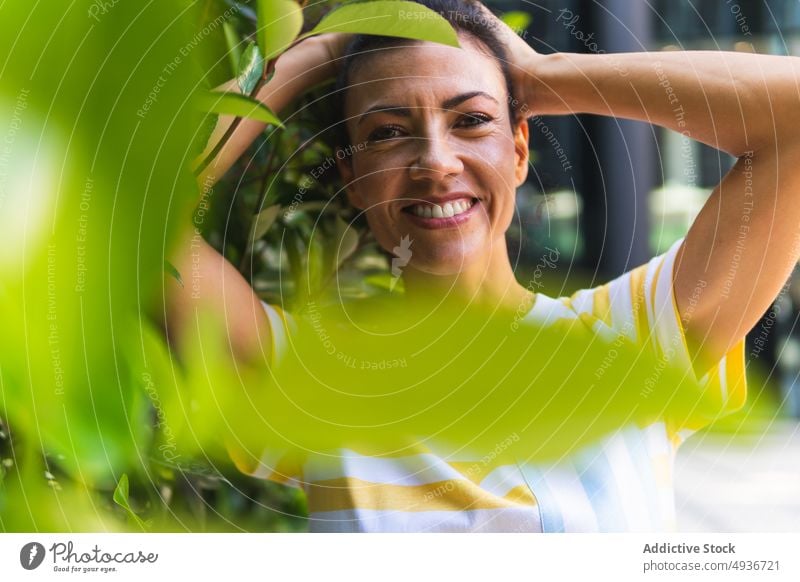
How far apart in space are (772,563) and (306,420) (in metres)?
0.38

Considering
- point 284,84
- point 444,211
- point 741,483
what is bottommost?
point 741,483

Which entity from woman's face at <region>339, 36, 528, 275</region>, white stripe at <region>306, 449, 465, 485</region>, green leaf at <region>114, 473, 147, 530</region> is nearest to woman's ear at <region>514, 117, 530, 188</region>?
woman's face at <region>339, 36, 528, 275</region>

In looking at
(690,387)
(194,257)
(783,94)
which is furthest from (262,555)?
(783,94)

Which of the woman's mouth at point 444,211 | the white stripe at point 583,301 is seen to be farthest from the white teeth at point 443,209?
the white stripe at point 583,301

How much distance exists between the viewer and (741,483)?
0.70 meters

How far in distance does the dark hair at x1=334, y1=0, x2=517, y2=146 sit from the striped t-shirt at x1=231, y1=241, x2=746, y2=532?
0.52ft

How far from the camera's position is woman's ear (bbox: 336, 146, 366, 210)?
66 centimetres

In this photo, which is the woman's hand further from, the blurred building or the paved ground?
the paved ground

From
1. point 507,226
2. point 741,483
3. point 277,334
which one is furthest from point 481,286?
point 741,483

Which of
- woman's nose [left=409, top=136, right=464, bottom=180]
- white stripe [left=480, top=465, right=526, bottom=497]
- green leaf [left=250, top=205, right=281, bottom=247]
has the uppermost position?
woman's nose [left=409, top=136, right=464, bottom=180]

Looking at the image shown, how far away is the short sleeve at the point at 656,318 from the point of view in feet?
2.09

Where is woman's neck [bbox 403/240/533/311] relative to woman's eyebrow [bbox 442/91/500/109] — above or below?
below

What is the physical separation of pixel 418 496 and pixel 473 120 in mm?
277

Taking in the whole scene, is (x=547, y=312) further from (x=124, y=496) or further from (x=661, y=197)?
(x=124, y=496)
